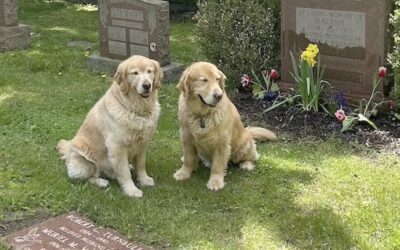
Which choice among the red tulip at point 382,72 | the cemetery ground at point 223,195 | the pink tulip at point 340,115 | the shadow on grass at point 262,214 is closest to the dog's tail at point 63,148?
the cemetery ground at point 223,195

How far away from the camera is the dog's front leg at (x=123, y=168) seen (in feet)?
17.1

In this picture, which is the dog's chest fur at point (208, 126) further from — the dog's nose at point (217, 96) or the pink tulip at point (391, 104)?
the pink tulip at point (391, 104)

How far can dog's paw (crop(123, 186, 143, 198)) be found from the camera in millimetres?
5243

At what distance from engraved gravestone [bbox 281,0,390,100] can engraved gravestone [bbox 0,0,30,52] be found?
4.92 m

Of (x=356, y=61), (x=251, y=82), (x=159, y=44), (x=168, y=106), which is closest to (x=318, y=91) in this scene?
(x=356, y=61)

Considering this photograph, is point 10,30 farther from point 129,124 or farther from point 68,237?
point 68,237

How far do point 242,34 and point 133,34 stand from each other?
1.77m

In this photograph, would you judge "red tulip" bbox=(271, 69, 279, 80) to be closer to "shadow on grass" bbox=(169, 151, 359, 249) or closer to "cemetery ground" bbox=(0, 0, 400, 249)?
"cemetery ground" bbox=(0, 0, 400, 249)

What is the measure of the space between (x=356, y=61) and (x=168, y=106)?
2.24 m

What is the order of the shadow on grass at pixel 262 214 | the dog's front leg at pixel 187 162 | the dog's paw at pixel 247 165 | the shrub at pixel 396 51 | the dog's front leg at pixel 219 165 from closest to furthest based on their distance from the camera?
the shadow on grass at pixel 262 214
the dog's front leg at pixel 219 165
the dog's front leg at pixel 187 162
the dog's paw at pixel 247 165
the shrub at pixel 396 51

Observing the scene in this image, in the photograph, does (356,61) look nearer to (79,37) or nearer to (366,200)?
(366,200)

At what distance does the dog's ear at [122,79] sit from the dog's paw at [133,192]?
78 centimetres

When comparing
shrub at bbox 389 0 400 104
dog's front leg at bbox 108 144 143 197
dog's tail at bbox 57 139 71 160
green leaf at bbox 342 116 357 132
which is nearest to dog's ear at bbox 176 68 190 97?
dog's front leg at bbox 108 144 143 197

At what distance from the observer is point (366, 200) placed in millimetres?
5176
